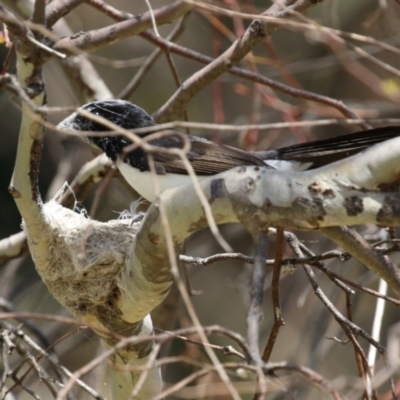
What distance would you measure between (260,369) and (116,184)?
5020 millimetres

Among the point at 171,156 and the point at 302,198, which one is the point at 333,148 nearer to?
the point at 171,156

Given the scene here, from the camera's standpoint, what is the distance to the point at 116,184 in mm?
6215

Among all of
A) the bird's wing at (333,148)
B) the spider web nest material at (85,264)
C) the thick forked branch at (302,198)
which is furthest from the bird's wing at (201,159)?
the thick forked branch at (302,198)

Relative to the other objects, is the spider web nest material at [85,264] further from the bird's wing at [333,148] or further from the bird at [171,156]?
the bird's wing at [333,148]

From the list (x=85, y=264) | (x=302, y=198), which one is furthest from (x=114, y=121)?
(x=302, y=198)

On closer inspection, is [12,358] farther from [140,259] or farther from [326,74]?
[326,74]

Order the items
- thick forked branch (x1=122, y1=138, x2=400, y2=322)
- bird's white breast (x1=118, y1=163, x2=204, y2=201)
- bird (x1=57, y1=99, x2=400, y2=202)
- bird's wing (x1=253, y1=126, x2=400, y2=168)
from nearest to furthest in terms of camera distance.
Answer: thick forked branch (x1=122, y1=138, x2=400, y2=322) < bird's wing (x1=253, y1=126, x2=400, y2=168) < bird (x1=57, y1=99, x2=400, y2=202) < bird's white breast (x1=118, y1=163, x2=204, y2=201)

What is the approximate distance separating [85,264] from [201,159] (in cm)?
86

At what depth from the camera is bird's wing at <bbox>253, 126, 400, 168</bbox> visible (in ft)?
8.42

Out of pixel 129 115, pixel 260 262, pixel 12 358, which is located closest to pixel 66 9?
pixel 129 115

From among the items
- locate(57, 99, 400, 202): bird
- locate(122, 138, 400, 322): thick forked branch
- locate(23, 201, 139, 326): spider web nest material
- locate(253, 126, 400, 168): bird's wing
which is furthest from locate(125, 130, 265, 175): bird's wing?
locate(122, 138, 400, 322): thick forked branch

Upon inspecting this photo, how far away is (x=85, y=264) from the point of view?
292cm

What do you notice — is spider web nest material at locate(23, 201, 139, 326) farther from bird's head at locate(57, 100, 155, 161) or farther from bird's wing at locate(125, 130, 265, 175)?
bird's head at locate(57, 100, 155, 161)

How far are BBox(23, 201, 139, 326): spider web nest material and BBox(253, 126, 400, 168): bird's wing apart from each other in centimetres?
83
